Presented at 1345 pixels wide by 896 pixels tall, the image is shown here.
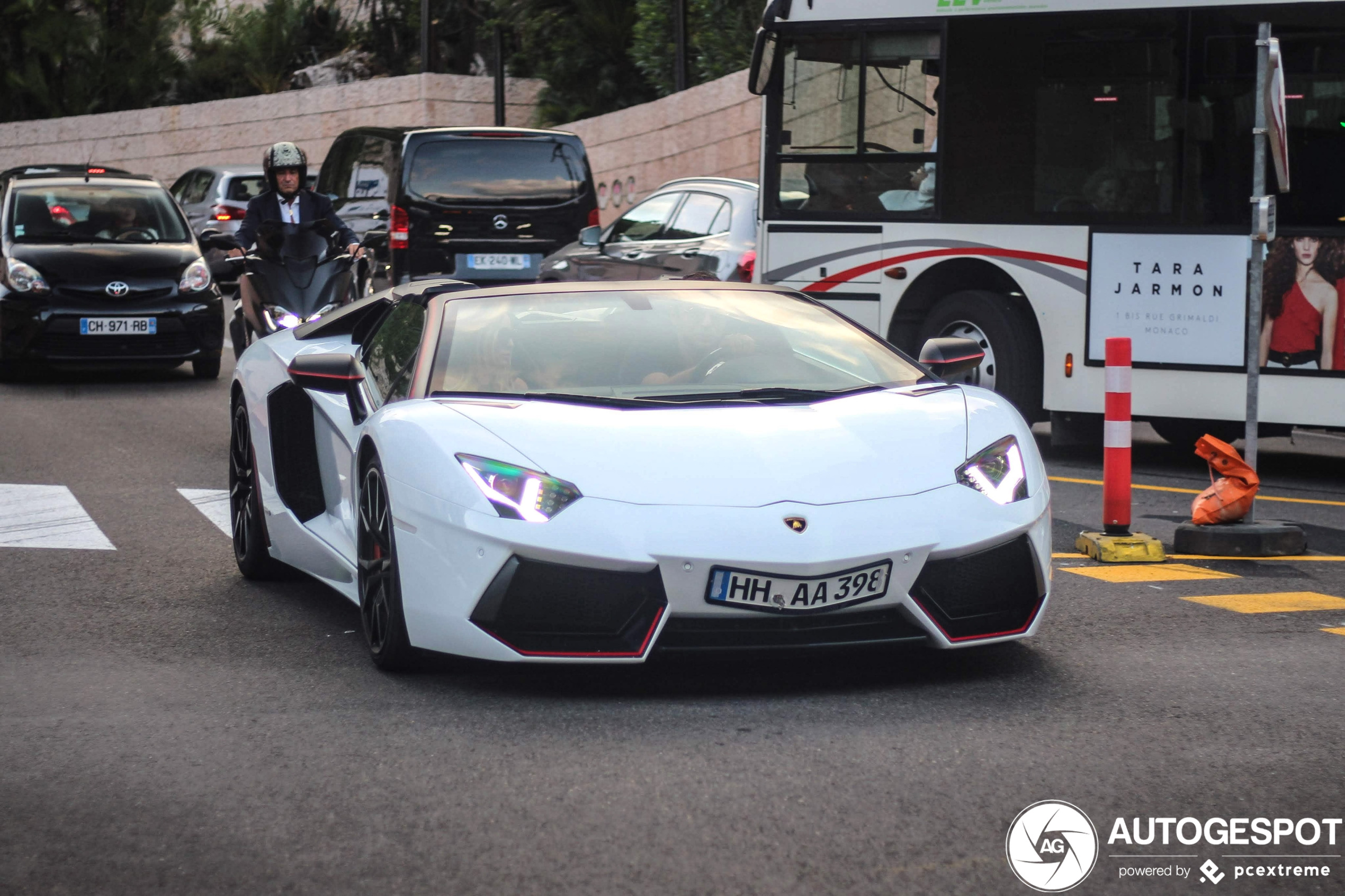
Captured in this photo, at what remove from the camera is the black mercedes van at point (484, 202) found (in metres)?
17.5

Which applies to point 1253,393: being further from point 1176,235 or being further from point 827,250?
point 827,250

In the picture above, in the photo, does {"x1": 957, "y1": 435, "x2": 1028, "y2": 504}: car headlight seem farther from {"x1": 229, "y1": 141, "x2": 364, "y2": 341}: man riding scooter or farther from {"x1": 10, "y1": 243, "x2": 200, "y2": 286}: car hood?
{"x1": 10, "y1": 243, "x2": 200, "y2": 286}: car hood

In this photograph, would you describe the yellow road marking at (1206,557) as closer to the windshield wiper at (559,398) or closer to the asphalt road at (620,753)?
the asphalt road at (620,753)

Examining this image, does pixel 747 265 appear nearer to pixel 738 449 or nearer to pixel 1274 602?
pixel 1274 602

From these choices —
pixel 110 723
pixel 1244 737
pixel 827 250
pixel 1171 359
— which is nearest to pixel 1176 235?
pixel 1171 359

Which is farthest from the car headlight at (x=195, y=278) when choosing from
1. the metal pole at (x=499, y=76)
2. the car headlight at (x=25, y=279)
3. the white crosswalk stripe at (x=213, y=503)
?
the metal pole at (x=499, y=76)

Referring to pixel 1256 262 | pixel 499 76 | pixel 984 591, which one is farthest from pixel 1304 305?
pixel 499 76

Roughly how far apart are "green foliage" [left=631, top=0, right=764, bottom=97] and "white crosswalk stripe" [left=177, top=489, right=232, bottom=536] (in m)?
19.3

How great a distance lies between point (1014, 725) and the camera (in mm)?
4848

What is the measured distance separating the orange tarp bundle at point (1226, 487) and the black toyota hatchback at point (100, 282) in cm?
926

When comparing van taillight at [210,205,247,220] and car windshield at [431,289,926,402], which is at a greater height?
car windshield at [431,289,926,402]

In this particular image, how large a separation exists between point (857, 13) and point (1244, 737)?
8067 mm

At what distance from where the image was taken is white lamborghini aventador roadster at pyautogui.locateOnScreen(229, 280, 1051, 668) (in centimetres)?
499

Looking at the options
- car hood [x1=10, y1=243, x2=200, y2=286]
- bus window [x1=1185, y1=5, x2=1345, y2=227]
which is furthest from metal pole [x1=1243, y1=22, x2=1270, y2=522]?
car hood [x1=10, y1=243, x2=200, y2=286]
